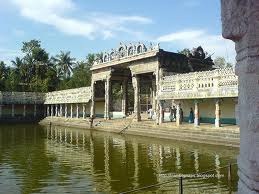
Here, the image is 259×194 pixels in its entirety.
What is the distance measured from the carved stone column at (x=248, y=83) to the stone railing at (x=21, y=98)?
48.4m

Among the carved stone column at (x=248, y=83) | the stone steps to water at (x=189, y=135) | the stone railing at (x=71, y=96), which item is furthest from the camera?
the stone railing at (x=71, y=96)

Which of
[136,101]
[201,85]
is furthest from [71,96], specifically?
[201,85]

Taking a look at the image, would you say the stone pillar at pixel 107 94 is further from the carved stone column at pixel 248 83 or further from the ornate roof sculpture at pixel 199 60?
the carved stone column at pixel 248 83

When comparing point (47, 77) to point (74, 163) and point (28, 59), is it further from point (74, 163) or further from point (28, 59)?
point (74, 163)

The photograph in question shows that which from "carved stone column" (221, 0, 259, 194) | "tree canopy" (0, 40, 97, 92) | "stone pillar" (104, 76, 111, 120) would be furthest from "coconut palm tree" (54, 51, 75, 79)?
"carved stone column" (221, 0, 259, 194)

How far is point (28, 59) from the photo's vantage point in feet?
202

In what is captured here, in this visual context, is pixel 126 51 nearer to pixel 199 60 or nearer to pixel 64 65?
pixel 199 60

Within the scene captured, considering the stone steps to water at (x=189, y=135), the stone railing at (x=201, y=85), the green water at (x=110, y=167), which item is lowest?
the green water at (x=110, y=167)

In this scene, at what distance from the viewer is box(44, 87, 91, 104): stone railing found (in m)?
40.0

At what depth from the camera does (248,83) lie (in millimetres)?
2812

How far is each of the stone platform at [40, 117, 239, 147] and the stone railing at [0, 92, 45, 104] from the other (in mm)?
17394

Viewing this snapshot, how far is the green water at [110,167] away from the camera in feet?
34.5

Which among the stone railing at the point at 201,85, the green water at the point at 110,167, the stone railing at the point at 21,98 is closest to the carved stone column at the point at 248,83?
the green water at the point at 110,167

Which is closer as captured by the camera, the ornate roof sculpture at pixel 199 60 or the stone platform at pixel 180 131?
the stone platform at pixel 180 131
